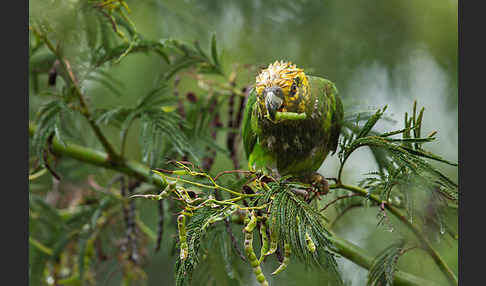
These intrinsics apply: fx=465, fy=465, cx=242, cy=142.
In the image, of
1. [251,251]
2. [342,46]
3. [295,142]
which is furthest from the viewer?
[342,46]

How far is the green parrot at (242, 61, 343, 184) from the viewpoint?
888 mm

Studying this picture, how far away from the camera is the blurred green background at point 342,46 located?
229 cm

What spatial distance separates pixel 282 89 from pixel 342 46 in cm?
168

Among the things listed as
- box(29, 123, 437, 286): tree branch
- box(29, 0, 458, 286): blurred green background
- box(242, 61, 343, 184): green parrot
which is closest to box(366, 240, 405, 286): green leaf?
box(29, 123, 437, 286): tree branch

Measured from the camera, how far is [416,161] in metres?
0.81

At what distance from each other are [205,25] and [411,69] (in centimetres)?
115

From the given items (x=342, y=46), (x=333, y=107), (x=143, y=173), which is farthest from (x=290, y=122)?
(x=342, y=46)

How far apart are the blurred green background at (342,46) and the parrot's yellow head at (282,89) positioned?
4.43ft

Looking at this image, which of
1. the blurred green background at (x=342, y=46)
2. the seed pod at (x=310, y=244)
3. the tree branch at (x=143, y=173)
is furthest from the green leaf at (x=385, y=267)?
the blurred green background at (x=342, y=46)

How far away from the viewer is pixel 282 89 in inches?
34.5

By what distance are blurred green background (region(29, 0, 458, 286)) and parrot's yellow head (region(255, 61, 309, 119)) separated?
4.43ft

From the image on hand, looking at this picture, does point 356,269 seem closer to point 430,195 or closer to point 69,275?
point 430,195

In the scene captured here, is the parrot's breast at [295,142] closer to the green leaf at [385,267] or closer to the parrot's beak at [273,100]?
the parrot's beak at [273,100]

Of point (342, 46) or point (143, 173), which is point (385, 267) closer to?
point (143, 173)
